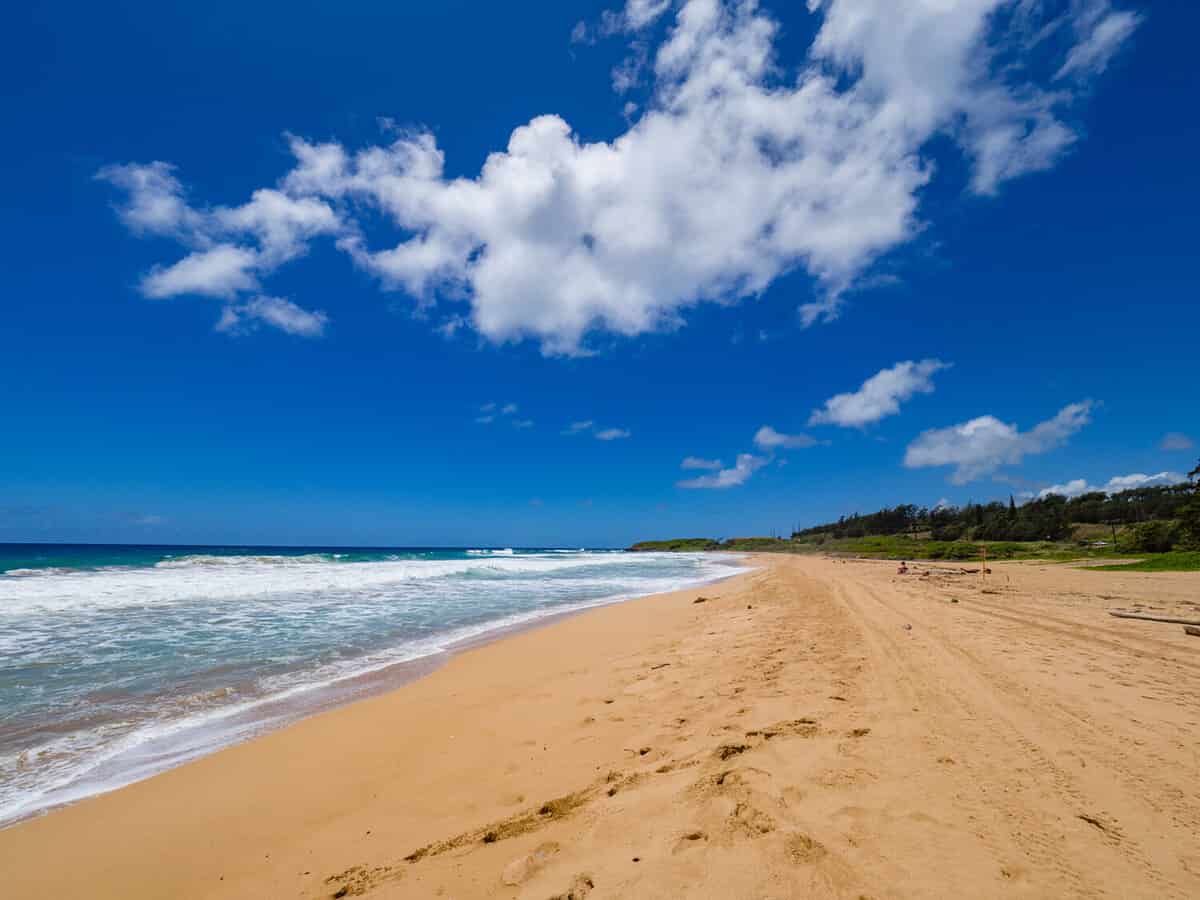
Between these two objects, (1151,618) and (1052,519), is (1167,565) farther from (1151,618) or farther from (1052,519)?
(1052,519)

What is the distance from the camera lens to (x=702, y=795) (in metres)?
3.45

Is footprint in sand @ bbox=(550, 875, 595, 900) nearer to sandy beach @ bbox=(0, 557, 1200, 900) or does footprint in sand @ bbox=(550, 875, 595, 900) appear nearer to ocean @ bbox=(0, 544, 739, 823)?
sandy beach @ bbox=(0, 557, 1200, 900)

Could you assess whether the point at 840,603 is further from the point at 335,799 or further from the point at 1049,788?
the point at 335,799

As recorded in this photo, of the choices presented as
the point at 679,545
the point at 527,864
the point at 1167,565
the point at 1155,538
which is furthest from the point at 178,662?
the point at 679,545

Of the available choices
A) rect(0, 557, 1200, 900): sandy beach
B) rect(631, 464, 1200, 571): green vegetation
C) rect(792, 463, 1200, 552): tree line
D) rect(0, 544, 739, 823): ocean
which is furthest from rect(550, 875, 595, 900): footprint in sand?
rect(792, 463, 1200, 552): tree line

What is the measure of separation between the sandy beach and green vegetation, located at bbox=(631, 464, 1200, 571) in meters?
25.5

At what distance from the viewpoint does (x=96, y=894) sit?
3.15m

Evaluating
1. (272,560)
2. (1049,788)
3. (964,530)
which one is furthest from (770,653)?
(964,530)

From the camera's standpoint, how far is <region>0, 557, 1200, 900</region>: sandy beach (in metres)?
2.67

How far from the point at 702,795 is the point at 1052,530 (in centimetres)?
7913

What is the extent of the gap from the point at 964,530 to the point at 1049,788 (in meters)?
87.7

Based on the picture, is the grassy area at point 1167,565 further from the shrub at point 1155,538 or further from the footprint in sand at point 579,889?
the footprint in sand at point 579,889

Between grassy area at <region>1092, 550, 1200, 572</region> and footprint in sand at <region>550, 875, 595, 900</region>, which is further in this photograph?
grassy area at <region>1092, 550, 1200, 572</region>

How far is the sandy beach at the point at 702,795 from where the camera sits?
2670 millimetres
